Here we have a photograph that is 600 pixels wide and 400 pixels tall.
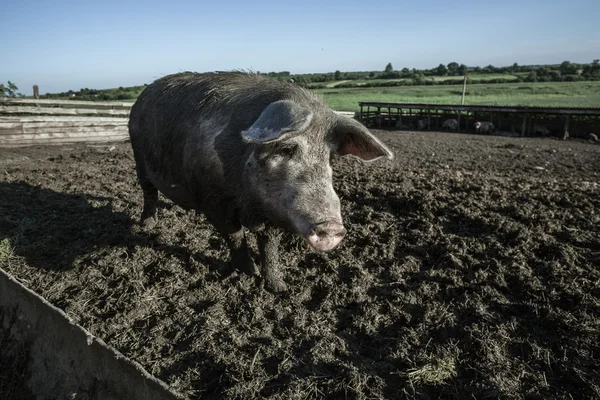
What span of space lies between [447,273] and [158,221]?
3.57 metres

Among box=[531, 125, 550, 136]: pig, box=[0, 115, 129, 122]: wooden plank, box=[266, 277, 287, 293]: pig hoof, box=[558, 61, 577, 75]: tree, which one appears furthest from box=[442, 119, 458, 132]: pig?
box=[558, 61, 577, 75]: tree

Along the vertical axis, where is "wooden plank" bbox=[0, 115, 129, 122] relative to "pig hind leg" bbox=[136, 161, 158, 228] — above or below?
above

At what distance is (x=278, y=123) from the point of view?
2713 mm

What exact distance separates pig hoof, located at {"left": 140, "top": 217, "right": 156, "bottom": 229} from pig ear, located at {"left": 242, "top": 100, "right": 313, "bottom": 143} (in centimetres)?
298

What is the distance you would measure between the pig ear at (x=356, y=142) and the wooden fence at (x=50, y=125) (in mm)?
12203

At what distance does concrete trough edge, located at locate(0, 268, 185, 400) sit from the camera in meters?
2.43

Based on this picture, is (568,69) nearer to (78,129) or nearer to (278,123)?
(78,129)

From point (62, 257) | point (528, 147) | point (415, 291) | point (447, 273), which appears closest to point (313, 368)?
point (415, 291)

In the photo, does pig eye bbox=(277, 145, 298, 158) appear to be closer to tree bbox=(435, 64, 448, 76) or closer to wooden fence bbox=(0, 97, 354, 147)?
wooden fence bbox=(0, 97, 354, 147)

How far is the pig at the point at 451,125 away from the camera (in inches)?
932

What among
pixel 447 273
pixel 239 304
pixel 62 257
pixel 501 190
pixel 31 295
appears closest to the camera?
pixel 31 295

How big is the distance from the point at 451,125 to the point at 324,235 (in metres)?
23.1

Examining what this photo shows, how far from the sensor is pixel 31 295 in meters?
3.16

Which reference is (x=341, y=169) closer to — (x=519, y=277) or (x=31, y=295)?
(x=519, y=277)
